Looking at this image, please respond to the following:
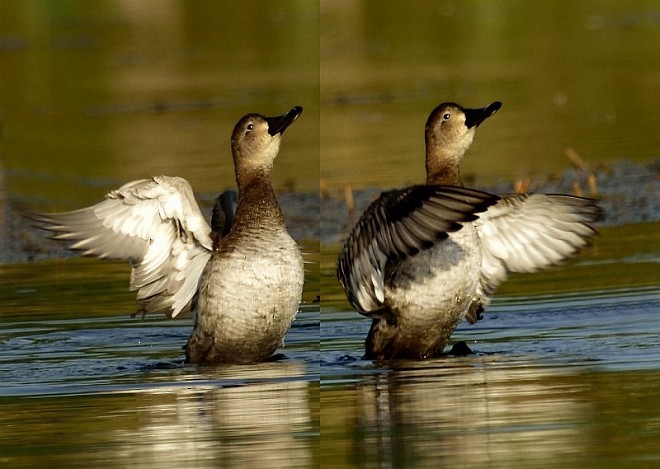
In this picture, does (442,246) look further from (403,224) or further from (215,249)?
(215,249)

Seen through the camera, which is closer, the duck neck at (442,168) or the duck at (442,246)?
the duck at (442,246)

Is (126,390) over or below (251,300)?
below

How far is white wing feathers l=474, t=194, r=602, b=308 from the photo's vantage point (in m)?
9.65

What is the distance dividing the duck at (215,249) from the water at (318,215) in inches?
10.2

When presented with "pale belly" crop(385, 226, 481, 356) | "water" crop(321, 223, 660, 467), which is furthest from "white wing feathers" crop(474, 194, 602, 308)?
"pale belly" crop(385, 226, 481, 356)

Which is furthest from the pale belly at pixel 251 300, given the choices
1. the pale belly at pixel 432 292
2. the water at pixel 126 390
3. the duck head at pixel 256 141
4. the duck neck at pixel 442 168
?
the duck neck at pixel 442 168

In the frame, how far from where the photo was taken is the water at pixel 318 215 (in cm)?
667

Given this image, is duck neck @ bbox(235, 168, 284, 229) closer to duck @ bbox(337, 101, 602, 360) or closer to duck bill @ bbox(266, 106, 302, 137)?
duck bill @ bbox(266, 106, 302, 137)

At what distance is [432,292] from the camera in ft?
28.5

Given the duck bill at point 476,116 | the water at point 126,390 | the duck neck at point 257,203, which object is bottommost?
the water at point 126,390

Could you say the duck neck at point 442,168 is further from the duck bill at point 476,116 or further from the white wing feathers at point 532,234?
the white wing feathers at point 532,234

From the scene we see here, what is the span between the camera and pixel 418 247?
26.5 ft

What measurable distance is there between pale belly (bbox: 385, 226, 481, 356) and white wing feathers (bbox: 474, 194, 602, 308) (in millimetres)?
854

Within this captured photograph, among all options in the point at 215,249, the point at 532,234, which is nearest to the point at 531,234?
the point at 532,234
